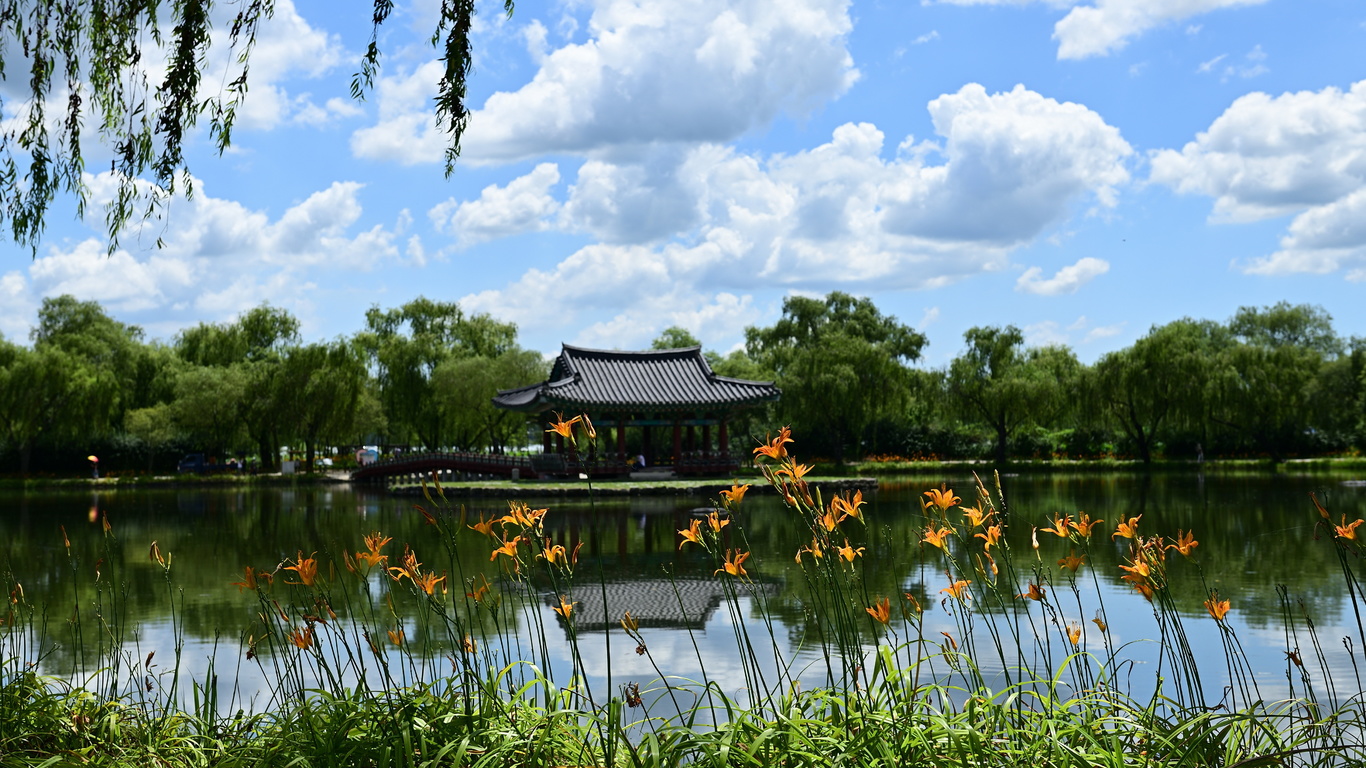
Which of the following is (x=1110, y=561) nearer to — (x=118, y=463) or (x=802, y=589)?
(x=802, y=589)

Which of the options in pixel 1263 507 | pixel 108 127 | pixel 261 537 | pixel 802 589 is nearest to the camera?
pixel 108 127

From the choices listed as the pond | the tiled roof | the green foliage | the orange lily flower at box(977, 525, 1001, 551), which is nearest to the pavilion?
the tiled roof

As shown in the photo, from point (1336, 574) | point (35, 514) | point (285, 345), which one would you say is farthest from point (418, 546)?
point (285, 345)

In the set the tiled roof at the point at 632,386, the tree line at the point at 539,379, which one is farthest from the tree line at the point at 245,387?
the tiled roof at the point at 632,386

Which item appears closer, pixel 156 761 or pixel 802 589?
pixel 156 761

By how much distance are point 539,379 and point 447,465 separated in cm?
691

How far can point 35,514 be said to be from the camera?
→ 18719mm

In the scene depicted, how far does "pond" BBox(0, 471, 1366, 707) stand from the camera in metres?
5.61

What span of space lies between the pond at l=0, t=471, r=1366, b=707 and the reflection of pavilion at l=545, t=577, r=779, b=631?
0.12 feet

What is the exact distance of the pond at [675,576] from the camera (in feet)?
18.4

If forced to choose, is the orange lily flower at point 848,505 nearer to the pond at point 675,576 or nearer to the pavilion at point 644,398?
the pond at point 675,576

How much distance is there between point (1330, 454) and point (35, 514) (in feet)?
106

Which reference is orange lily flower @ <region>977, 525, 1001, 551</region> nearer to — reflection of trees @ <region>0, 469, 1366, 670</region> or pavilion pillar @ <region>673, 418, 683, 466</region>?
reflection of trees @ <region>0, 469, 1366, 670</region>

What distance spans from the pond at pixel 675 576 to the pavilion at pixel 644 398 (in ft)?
16.8
